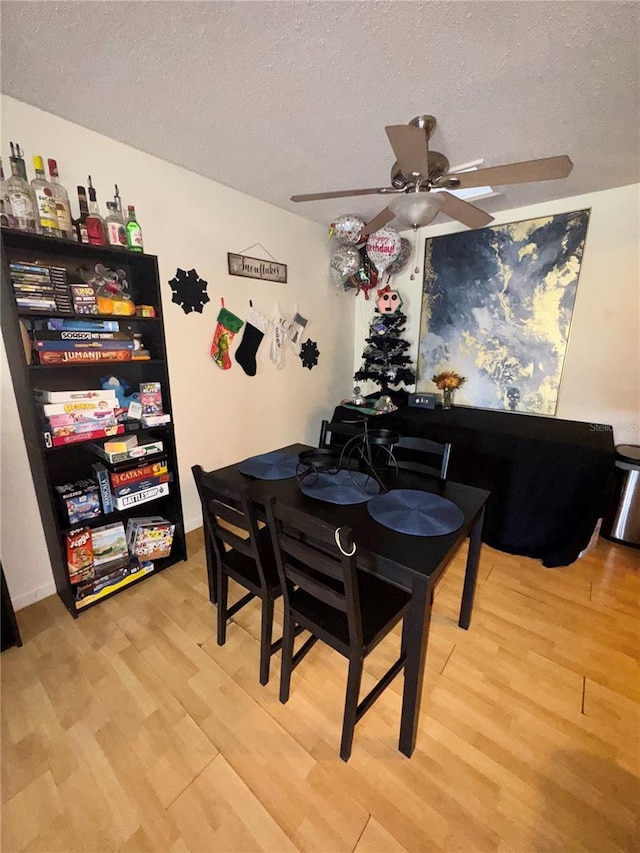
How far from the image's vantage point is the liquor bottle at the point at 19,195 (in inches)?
53.8

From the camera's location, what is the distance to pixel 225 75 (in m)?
1.29

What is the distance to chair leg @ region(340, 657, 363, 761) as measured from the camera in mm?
1068

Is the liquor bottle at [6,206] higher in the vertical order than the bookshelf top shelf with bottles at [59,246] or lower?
higher

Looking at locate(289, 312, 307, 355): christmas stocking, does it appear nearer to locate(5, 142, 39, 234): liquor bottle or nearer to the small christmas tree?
the small christmas tree

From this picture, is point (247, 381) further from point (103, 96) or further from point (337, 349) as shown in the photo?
point (103, 96)

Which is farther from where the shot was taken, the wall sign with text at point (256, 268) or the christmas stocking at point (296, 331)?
the christmas stocking at point (296, 331)

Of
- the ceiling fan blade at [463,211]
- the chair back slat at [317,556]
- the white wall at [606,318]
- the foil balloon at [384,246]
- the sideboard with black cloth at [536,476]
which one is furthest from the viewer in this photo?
the foil balloon at [384,246]

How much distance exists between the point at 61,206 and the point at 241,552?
1673 millimetres

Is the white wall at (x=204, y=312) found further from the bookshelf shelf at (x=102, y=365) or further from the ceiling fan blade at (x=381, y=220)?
Result: the ceiling fan blade at (x=381, y=220)

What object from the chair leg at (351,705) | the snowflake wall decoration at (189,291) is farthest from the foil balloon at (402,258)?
the chair leg at (351,705)

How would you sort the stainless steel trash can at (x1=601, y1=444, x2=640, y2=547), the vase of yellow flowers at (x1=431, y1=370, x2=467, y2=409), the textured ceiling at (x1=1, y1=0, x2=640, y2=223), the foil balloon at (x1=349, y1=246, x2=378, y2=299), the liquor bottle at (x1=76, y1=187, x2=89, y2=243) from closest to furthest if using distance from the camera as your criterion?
the textured ceiling at (x1=1, y1=0, x2=640, y2=223), the liquor bottle at (x1=76, y1=187, x2=89, y2=243), the stainless steel trash can at (x1=601, y1=444, x2=640, y2=547), the foil balloon at (x1=349, y1=246, x2=378, y2=299), the vase of yellow flowers at (x1=431, y1=370, x2=467, y2=409)

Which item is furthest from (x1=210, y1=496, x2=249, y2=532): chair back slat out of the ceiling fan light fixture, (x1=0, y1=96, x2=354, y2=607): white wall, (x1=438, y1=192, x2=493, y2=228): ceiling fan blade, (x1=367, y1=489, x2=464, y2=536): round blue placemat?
(x1=438, y1=192, x2=493, y2=228): ceiling fan blade

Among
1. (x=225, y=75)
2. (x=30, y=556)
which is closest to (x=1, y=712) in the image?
(x=30, y=556)

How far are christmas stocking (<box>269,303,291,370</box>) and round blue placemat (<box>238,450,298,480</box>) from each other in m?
1.15
